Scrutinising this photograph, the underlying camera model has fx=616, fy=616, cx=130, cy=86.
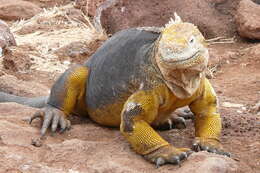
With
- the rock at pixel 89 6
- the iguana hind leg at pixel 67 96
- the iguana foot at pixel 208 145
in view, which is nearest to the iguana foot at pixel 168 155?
the iguana foot at pixel 208 145

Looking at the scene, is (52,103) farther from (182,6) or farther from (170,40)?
(182,6)

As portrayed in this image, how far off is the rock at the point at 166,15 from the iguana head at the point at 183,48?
6712 mm

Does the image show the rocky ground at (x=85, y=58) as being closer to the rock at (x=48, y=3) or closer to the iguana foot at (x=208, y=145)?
the rock at (x=48, y=3)

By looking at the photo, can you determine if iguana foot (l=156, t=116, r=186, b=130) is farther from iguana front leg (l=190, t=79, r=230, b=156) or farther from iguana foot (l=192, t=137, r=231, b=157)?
iguana foot (l=192, t=137, r=231, b=157)

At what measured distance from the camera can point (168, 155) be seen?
4.64 m

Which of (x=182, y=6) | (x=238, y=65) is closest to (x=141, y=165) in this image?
(x=238, y=65)

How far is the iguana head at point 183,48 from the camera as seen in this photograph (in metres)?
4.40

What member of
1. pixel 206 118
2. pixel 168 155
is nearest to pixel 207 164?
pixel 168 155

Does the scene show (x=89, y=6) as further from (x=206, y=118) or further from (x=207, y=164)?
(x=207, y=164)

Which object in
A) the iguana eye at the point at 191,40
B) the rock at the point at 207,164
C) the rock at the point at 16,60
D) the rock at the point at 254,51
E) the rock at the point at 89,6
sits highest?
the iguana eye at the point at 191,40

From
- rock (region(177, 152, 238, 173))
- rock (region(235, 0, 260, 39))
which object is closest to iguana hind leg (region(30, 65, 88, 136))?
rock (region(177, 152, 238, 173))

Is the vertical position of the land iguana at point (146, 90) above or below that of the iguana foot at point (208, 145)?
above

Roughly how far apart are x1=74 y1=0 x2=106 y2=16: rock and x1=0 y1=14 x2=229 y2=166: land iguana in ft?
23.1

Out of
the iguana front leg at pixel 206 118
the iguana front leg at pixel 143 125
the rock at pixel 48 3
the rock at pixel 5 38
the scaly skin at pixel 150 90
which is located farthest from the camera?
the rock at pixel 48 3
